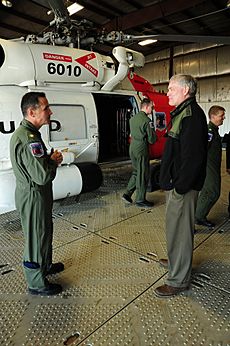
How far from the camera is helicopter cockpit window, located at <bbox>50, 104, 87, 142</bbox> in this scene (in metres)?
3.83

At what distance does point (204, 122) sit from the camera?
187 cm

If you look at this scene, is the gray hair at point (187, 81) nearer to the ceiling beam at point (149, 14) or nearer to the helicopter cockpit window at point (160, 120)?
the helicopter cockpit window at point (160, 120)

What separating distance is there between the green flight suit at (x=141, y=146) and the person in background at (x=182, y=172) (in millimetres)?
1932

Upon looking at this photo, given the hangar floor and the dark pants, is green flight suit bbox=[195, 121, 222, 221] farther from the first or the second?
the dark pants

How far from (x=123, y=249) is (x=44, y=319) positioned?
1.16m

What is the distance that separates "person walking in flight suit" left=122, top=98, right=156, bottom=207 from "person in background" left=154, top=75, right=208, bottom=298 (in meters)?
1.93

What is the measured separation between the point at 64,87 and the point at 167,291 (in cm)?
314

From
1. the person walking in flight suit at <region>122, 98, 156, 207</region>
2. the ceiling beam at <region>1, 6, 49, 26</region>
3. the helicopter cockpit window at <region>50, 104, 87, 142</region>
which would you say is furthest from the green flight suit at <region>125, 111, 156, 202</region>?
the ceiling beam at <region>1, 6, 49, 26</region>

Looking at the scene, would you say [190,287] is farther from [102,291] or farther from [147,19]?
[147,19]

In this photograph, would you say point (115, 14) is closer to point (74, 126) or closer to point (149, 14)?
point (149, 14)

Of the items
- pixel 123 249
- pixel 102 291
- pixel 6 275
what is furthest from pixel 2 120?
pixel 102 291

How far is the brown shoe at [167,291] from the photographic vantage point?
2.09m

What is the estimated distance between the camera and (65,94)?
3967mm

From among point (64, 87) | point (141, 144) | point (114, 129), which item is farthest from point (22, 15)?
point (141, 144)
